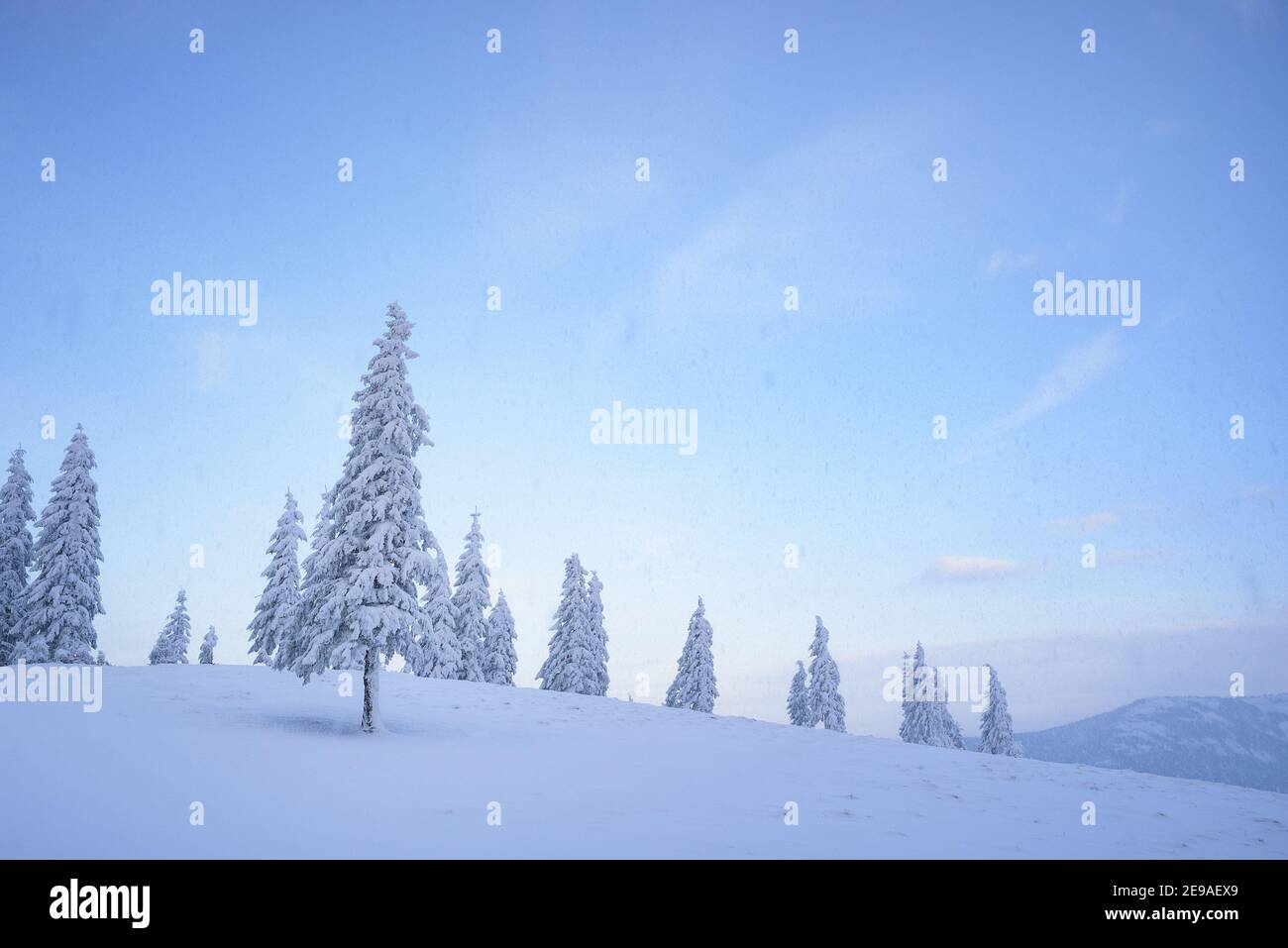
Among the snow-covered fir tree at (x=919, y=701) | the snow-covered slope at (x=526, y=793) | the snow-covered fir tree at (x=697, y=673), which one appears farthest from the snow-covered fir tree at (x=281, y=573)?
the snow-covered fir tree at (x=919, y=701)

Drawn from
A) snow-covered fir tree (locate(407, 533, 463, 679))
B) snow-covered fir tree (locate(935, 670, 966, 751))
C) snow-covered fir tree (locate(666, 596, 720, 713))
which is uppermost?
snow-covered fir tree (locate(407, 533, 463, 679))

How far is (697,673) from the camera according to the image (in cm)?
5919

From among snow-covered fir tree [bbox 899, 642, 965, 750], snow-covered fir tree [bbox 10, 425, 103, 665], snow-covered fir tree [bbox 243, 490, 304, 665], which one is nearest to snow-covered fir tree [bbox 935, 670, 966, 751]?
snow-covered fir tree [bbox 899, 642, 965, 750]

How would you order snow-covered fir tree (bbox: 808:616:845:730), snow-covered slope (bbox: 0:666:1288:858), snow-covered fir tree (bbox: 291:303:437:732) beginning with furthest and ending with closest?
snow-covered fir tree (bbox: 808:616:845:730) < snow-covered fir tree (bbox: 291:303:437:732) < snow-covered slope (bbox: 0:666:1288:858)

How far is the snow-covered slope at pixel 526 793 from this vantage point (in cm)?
1102

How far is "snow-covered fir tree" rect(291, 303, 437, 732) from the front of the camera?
69.6 feet

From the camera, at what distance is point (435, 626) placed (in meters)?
22.9

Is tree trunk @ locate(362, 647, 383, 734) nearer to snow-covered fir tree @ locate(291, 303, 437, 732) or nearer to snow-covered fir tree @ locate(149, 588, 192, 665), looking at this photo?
snow-covered fir tree @ locate(291, 303, 437, 732)

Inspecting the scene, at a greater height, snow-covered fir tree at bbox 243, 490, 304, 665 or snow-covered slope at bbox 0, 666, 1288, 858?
snow-covered fir tree at bbox 243, 490, 304, 665

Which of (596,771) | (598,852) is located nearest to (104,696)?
(596,771)

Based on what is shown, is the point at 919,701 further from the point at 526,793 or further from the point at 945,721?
the point at 526,793

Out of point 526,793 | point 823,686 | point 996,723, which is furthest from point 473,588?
point 996,723

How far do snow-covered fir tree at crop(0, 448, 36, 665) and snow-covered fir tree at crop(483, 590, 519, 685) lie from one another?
94.7 feet
